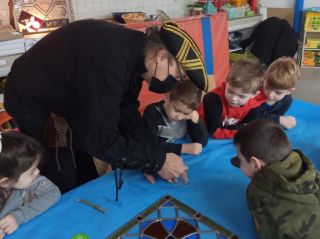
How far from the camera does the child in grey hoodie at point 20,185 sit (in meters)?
0.95

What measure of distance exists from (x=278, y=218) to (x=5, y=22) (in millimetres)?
2165

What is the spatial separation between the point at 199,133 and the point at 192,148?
90 mm

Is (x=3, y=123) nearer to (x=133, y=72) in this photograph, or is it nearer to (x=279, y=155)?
(x=133, y=72)

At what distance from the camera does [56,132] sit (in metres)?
1.22

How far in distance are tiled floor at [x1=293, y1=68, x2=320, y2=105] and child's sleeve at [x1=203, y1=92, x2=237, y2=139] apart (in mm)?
2287

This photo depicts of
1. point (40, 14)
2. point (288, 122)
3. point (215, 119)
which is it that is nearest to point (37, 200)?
point (215, 119)

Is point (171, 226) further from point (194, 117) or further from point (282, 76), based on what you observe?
point (282, 76)

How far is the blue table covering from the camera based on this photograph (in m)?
0.92

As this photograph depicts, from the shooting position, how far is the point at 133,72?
3.16ft

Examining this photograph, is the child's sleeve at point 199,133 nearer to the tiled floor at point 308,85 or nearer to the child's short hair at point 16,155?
the child's short hair at point 16,155

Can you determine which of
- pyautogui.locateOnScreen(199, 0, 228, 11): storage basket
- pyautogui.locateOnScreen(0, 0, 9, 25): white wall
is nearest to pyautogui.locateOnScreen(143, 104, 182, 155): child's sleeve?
pyautogui.locateOnScreen(0, 0, 9, 25): white wall

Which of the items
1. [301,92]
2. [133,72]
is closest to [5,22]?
[133,72]

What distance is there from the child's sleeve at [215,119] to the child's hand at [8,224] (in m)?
0.90

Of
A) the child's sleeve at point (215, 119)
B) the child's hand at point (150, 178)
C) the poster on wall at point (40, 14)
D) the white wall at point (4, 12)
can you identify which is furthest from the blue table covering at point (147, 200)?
the white wall at point (4, 12)
